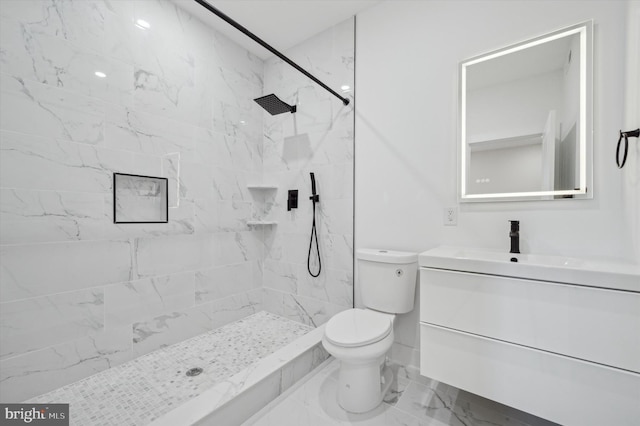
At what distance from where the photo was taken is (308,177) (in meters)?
2.46

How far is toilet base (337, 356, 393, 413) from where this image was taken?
59.6 inches

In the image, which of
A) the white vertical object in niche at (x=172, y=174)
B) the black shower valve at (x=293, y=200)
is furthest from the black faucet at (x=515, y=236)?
the white vertical object in niche at (x=172, y=174)

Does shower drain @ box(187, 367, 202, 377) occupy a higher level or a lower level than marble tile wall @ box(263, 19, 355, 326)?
lower

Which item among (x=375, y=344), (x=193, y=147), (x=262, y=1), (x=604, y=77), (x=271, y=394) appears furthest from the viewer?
(x=193, y=147)

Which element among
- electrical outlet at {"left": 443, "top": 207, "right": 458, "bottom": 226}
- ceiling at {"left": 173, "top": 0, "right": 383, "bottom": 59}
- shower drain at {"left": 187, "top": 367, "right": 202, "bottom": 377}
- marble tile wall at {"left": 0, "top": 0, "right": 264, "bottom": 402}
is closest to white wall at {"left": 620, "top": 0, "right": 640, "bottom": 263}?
electrical outlet at {"left": 443, "top": 207, "right": 458, "bottom": 226}

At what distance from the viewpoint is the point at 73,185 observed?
64.2 inches

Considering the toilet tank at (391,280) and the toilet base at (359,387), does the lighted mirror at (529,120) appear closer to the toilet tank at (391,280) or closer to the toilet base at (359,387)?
the toilet tank at (391,280)

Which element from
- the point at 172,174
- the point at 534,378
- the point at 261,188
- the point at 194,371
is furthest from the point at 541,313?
the point at 172,174

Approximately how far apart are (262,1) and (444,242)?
2.23 meters

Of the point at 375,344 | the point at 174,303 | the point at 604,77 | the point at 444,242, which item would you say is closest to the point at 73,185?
the point at 174,303

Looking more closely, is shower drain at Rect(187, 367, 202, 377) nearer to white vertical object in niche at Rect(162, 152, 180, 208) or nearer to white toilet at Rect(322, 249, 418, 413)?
white toilet at Rect(322, 249, 418, 413)

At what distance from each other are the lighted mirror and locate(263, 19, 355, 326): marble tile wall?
88 centimetres

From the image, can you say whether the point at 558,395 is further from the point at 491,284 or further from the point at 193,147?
the point at 193,147

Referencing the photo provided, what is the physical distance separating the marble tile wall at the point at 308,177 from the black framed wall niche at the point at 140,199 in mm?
978
